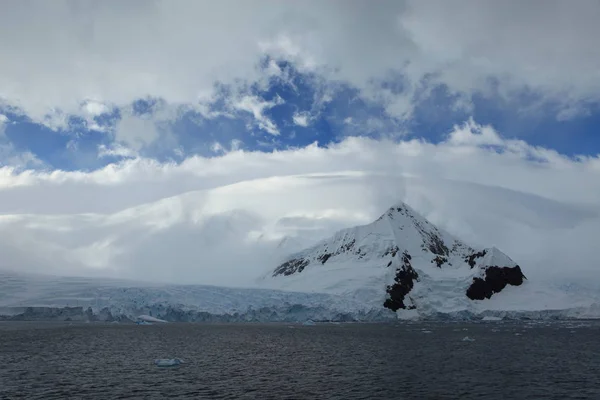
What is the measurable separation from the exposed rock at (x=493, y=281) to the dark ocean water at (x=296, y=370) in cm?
11447

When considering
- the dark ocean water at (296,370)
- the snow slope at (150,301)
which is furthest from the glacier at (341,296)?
the dark ocean water at (296,370)

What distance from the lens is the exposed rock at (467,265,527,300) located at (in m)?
170

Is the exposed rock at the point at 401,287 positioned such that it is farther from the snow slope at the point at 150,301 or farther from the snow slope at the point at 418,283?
the snow slope at the point at 150,301

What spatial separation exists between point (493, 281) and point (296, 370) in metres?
157

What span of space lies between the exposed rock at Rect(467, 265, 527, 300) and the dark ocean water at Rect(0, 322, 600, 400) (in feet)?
376

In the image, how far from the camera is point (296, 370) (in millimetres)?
37344

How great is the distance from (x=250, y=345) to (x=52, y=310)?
49.6 meters

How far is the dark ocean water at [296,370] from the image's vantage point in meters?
28.8

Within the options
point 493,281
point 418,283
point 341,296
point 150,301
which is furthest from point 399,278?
point 150,301

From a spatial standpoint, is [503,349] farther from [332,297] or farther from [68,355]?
[332,297]

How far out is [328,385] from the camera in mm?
31125

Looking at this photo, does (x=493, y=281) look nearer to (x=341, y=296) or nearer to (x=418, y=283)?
(x=418, y=283)

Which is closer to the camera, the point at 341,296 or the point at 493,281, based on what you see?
the point at 341,296

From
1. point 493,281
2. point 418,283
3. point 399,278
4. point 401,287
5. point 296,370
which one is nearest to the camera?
point 296,370
